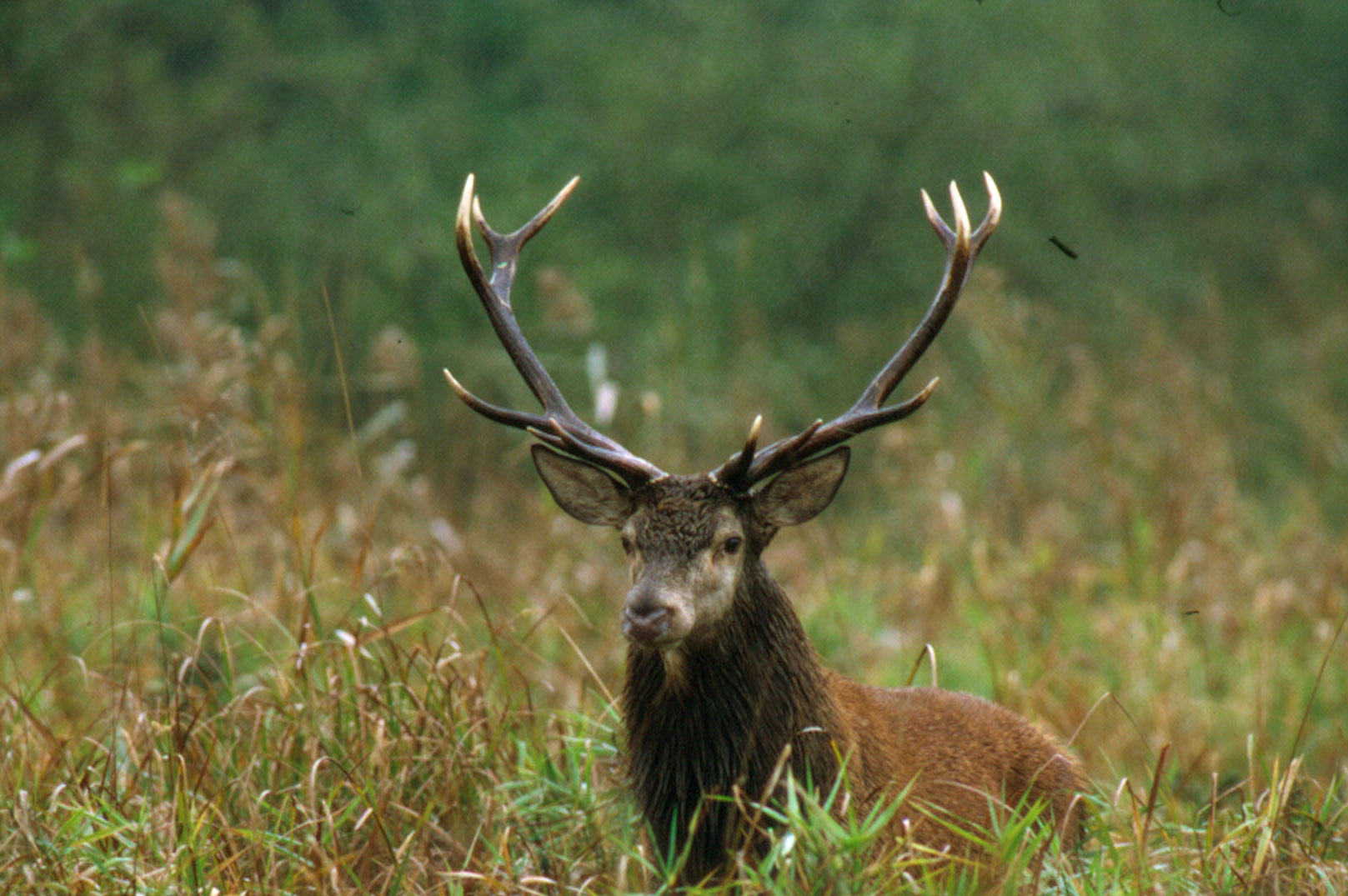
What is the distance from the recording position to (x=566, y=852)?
3475 millimetres

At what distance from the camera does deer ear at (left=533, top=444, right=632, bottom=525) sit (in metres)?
3.69

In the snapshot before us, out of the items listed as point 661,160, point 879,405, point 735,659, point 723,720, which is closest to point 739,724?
point 723,720

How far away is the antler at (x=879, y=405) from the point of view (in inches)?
136

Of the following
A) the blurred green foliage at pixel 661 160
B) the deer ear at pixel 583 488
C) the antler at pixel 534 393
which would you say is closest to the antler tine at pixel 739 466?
the antler at pixel 534 393

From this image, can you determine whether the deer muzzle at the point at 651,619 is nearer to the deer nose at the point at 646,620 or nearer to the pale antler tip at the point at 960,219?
the deer nose at the point at 646,620

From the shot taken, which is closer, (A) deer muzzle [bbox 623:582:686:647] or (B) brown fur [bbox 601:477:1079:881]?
(A) deer muzzle [bbox 623:582:686:647]

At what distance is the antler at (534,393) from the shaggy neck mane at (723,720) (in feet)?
1.26

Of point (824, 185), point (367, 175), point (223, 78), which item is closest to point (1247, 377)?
point (824, 185)

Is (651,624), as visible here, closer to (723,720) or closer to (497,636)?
(723,720)

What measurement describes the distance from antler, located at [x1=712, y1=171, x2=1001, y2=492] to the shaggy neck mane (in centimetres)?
22

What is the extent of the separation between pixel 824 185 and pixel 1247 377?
359 cm

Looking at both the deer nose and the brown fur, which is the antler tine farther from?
the deer nose

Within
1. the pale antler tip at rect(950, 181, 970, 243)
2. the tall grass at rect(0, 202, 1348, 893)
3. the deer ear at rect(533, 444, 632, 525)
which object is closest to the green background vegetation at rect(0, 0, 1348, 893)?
the tall grass at rect(0, 202, 1348, 893)

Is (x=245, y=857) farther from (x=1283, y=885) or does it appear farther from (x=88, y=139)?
(x=88, y=139)
